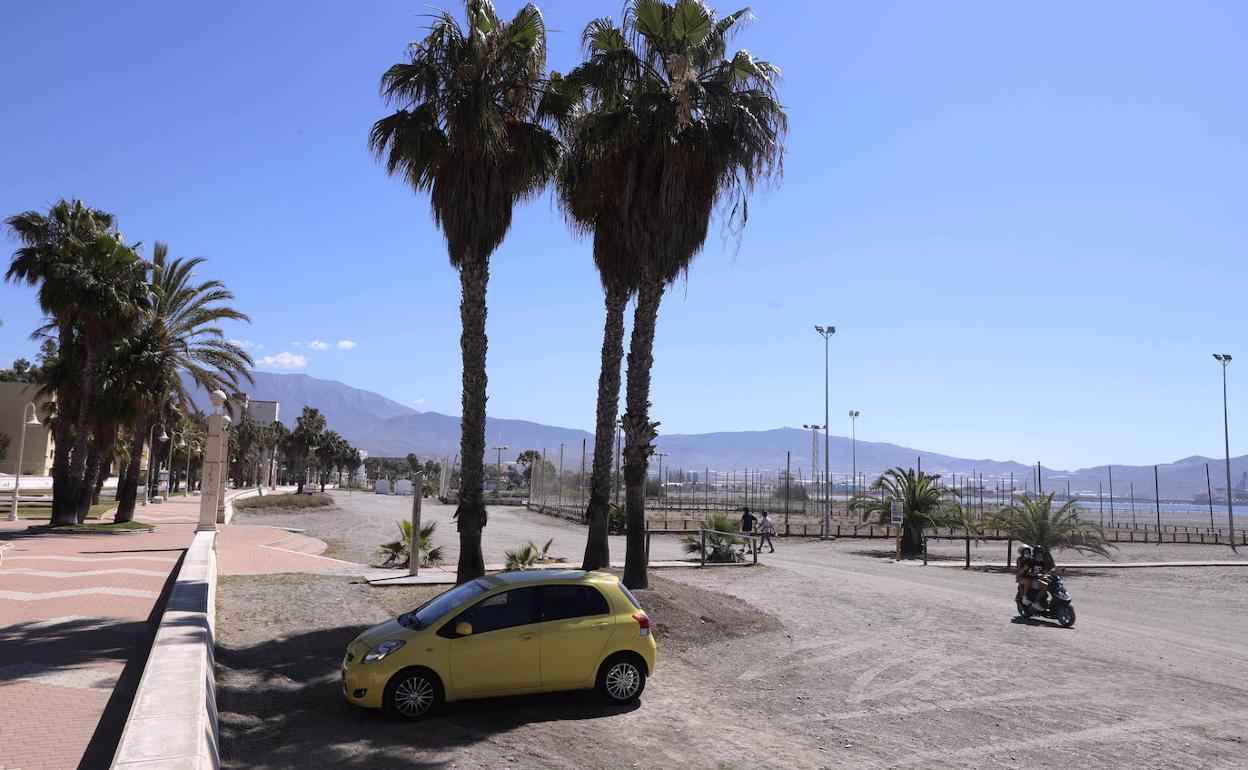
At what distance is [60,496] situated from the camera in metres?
27.8

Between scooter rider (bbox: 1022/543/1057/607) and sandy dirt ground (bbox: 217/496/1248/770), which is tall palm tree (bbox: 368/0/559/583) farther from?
scooter rider (bbox: 1022/543/1057/607)

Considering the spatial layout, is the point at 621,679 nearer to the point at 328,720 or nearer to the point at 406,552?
the point at 328,720

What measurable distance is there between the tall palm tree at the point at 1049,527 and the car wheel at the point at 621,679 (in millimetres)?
22625

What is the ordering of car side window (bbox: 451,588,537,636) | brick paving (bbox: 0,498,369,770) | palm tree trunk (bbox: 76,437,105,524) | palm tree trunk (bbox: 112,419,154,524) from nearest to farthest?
1. brick paving (bbox: 0,498,369,770)
2. car side window (bbox: 451,588,537,636)
3. palm tree trunk (bbox: 76,437,105,524)
4. palm tree trunk (bbox: 112,419,154,524)

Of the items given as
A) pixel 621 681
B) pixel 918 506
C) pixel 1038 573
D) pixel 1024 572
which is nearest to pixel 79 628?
pixel 621 681

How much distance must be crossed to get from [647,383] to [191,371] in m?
22.8

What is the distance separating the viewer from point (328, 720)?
8.16 metres

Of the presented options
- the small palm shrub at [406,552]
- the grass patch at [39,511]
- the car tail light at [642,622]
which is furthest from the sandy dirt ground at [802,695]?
the grass patch at [39,511]

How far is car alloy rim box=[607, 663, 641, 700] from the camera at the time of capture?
348 inches

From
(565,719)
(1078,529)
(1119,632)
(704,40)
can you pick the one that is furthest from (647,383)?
(1078,529)

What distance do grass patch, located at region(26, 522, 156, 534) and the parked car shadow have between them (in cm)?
2093

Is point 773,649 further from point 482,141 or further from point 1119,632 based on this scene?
point 482,141

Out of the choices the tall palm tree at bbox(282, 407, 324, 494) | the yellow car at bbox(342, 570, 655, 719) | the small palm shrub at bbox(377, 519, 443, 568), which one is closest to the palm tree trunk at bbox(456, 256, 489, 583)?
the small palm shrub at bbox(377, 519, 443, 568)

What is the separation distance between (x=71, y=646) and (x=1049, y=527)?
90.6ft
